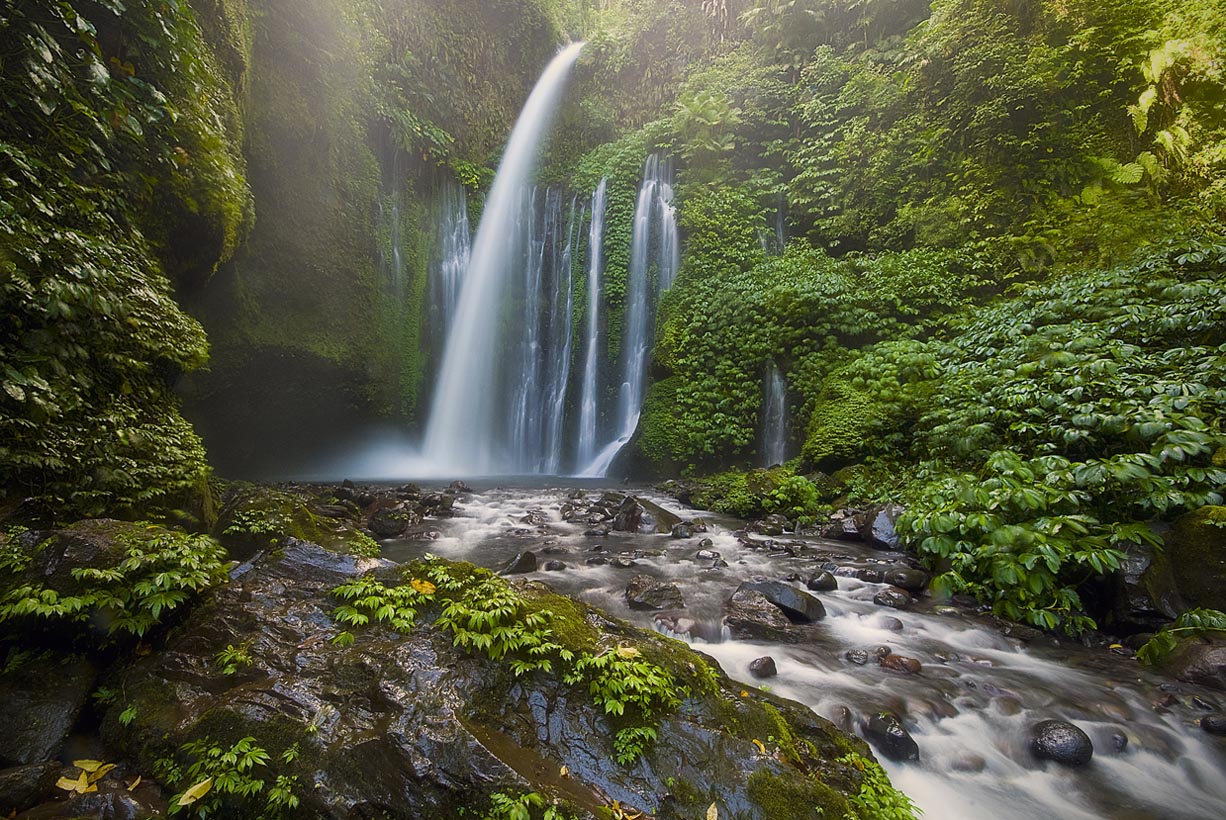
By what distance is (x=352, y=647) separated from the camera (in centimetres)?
234

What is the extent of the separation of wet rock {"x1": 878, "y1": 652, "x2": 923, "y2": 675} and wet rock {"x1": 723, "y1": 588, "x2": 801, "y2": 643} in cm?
63

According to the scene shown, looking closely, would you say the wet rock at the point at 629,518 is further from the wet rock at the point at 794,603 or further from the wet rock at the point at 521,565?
the wet rock at the point at 794,603

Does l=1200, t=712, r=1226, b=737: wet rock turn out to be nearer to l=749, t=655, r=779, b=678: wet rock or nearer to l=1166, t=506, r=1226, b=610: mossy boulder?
l=1166, t=506, r=1226, b=610: mossy boulder

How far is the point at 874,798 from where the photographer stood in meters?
2.01

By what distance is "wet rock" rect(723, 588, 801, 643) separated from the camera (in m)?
4.05

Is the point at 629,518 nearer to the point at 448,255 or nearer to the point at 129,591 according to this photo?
the point at 129,591

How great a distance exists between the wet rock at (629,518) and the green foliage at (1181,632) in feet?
17.2

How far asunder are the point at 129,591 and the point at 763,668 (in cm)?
361

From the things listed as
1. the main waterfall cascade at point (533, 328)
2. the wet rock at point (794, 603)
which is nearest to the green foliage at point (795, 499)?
the wet rock at point (794, 603)

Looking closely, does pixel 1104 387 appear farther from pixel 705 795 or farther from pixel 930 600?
pixel 705 795

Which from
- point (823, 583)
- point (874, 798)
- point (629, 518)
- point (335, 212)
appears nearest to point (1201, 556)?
point (823, 583)

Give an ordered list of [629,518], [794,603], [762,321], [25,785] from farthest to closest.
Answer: [762,321]
[629,518]
[794,603]
[25,785]

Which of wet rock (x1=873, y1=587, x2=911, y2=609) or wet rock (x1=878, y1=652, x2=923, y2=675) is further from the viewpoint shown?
wet rock (x1=873, y1=587, x2=911, y2=609)

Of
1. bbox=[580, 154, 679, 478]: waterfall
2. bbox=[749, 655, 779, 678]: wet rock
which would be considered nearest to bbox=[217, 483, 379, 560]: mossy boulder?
bbox=[749, 655, 779, 678]: wet rock
